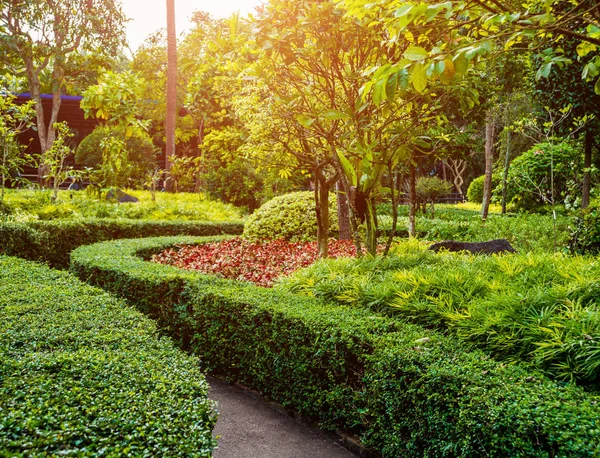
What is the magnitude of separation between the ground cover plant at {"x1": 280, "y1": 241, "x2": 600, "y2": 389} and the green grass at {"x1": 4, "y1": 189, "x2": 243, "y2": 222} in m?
7.64

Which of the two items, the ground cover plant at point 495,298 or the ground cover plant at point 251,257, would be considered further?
the ground cover plant at point 251,257

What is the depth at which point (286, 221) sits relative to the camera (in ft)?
35.0

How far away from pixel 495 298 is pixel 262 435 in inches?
78.3

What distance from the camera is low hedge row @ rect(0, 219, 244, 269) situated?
879 centimetres

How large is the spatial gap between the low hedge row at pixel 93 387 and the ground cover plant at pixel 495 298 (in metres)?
1.92

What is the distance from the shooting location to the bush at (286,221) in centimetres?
1052

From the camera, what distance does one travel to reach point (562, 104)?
8867 mm

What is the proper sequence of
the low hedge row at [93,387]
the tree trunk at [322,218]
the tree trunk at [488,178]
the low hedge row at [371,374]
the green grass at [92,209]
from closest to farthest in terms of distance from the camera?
the low hedge row at [93,387] → the low hedge row at [371,374] → the tree trunk at [322,218] → the green grass at [92,209] → the tree trunk at [488,178]

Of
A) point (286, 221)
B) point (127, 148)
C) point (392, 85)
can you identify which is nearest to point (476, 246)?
point (286, 221)

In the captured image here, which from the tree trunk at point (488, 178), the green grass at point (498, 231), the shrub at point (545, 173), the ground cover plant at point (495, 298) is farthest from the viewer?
the tree trunk at point (488, 178)

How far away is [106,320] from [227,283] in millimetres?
1874

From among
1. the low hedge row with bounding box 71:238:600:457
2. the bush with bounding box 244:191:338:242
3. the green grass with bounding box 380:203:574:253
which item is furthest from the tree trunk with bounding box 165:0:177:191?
the low hedge row with bounding box 71:238:600:457

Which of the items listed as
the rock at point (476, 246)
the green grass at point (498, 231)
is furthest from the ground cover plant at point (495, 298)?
the green grass at point (498, 231)

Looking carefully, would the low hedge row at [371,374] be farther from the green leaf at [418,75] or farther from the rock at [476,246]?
the rock at [476,246]
